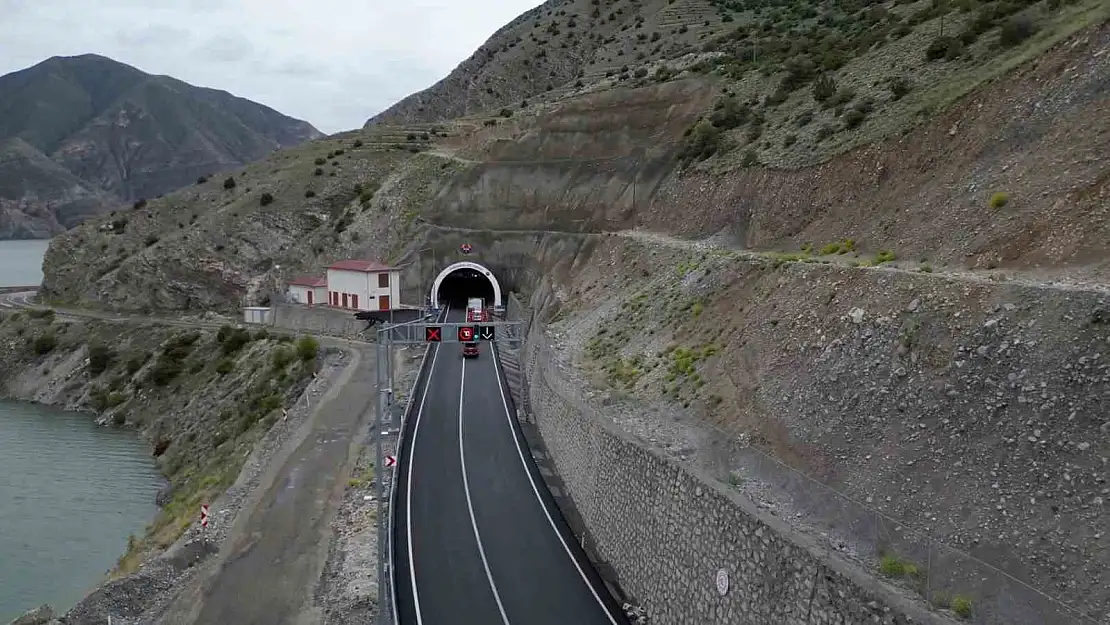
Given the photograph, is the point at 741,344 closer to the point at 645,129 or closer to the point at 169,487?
the point at 169,487

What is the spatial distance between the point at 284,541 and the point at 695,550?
1243 centimetres

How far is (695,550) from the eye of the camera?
14.6 meters

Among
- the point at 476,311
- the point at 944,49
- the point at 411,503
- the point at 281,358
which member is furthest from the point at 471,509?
the point at 281,358

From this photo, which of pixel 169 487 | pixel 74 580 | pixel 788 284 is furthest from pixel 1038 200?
pixel 169 487

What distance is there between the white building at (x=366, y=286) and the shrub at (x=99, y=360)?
1748cm

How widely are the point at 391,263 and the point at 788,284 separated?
149ft

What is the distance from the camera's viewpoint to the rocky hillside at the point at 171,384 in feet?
115

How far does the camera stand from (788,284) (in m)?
19.2

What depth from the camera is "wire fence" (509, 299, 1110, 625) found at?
28.6ft

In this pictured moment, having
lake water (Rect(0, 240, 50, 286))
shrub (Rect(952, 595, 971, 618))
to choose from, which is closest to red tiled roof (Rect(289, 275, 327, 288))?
lake water (Rect(0, 240, 50, 286))

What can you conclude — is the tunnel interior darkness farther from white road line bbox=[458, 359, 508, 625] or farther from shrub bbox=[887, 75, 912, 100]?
shrub bbox=[887, 75, 912, 100]

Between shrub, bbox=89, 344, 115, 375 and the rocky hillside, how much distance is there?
7 cm

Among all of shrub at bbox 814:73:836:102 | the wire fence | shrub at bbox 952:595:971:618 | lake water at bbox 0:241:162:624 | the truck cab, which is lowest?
lake water at bbox 0:241:162:624

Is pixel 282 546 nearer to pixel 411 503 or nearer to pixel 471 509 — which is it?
pixel 411 503
